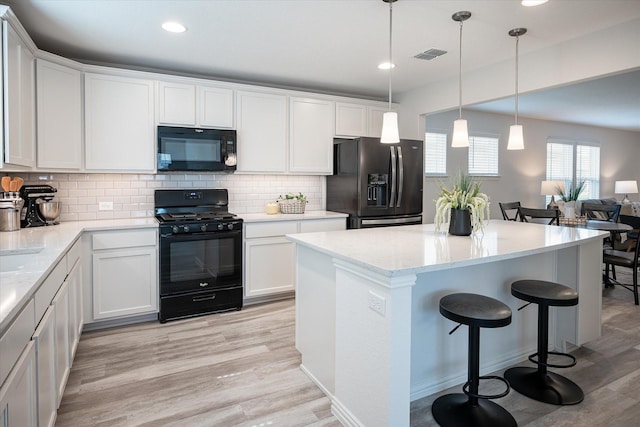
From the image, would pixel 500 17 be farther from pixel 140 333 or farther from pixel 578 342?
pixel 140 333

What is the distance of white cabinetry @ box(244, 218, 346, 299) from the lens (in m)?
3.95

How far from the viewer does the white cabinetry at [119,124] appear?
3445mm

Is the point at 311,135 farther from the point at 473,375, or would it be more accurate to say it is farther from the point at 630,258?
the point at 630,258

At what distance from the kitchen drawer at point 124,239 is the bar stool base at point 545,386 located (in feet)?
10.0

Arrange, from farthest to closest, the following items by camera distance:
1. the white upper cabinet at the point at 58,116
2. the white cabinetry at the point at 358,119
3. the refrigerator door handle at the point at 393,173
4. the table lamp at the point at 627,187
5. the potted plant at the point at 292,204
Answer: the table lamp at the point at 627,187 < the white cabinetry at the point at 358,119 < the potted plant at the point at 292,204 < the refrigerator door handle at the point at 393,173 < the white upper cabinet at the point at 58,116

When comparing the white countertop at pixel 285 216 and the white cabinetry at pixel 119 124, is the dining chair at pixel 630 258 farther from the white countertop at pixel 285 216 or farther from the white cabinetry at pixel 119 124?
the white cabinetry at pixel 119 124

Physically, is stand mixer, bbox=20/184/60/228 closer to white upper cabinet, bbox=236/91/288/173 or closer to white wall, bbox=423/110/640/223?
white upper cabinet, bbox=236/91/288/173

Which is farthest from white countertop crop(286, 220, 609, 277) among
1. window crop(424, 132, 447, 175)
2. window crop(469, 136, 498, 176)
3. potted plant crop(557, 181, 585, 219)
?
potted plant crop(557, 181, 585, 219)

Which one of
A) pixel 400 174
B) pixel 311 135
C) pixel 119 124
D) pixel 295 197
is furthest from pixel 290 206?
pixel 119 124

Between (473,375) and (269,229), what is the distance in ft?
8.23

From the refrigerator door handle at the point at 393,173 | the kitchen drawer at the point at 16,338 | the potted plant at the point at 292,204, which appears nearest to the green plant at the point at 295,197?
the potted plant at the point at 292,204

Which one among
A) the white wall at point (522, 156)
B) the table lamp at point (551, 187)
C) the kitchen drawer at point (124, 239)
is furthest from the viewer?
the table lamp at point (551, 187)

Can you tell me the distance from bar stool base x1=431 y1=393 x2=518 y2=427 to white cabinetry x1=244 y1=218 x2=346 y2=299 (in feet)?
7.20

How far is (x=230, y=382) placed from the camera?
97.6 inches
